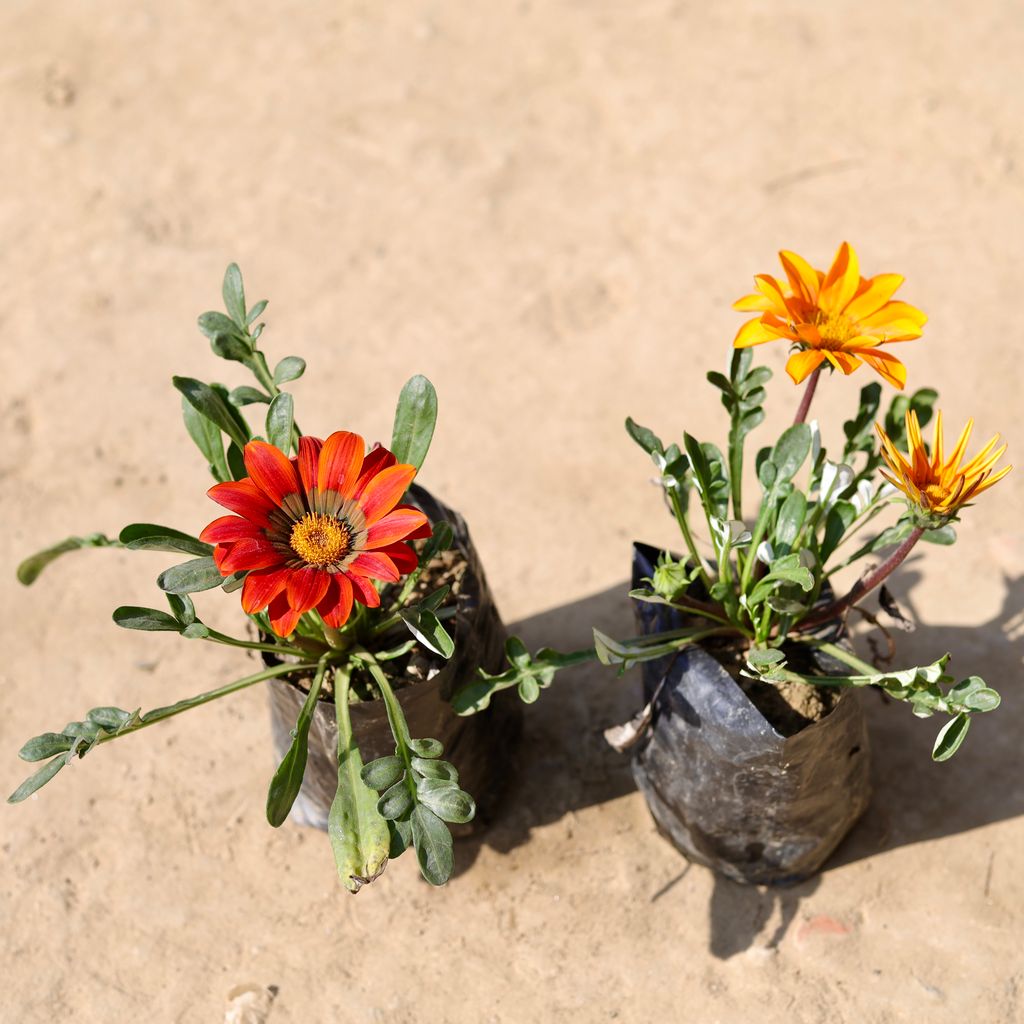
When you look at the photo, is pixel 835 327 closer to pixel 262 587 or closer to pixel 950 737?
pixel 950 737

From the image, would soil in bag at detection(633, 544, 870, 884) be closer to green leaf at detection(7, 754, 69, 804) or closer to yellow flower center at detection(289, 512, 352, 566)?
yellow flower center at detection(289, 512, 352, 566)

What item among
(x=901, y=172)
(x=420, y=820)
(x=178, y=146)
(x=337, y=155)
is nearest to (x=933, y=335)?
(x=901, y=172)

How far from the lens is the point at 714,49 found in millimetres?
3742

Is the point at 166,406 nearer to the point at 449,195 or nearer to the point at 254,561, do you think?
the point at 449,195

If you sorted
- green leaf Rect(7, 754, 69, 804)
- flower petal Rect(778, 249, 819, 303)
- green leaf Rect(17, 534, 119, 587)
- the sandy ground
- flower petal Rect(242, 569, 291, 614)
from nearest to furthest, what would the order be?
flower petal Rect(242, 569, 291, 614), green leaf Rect(7, 754, 69, 804), flower petal Rect(778, 249, 819, 303), green leaf Rect(17, 534, 119, 587), the sandy ground

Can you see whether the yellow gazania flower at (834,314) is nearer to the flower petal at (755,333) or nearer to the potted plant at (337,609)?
the flower petal at (755,333)

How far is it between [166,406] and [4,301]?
619mm

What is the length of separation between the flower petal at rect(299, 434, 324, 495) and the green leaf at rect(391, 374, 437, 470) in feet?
0.56

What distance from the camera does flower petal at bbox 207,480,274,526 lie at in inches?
64.6

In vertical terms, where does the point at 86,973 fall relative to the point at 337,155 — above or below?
below

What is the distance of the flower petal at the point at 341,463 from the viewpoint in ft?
5.59

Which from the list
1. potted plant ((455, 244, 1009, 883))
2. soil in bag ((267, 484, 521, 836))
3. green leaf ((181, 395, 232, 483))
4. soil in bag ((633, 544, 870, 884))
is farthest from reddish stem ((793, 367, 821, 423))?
green leaf ((181, 395, 232, 483))

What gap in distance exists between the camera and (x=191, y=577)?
5.49 feet

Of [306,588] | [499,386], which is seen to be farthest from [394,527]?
[499,386]
